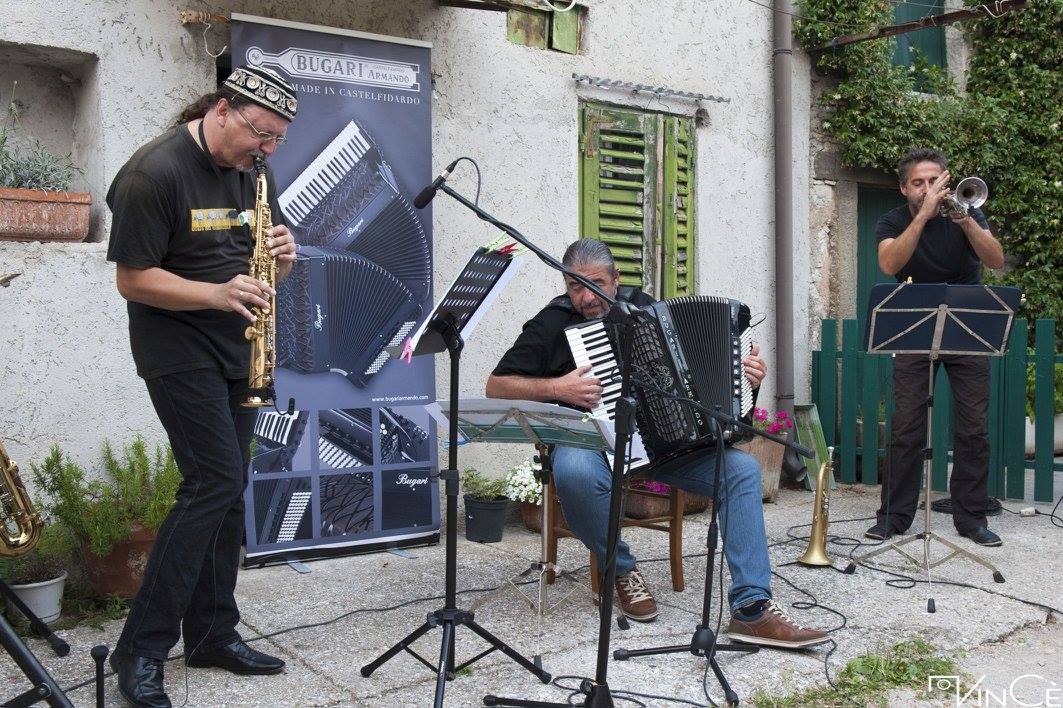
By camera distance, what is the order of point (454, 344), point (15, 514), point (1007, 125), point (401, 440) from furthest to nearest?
point (1007, 125) → point (401, 440) → point (15, 514) → point (454, 344)

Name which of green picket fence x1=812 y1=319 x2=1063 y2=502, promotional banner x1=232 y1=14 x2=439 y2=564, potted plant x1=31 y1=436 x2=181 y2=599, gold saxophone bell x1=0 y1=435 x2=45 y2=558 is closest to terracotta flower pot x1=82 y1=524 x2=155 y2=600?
potted plant x1=31 y1=436 x2=181 y2=599

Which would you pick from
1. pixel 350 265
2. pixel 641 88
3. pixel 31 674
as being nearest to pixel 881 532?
pixel 641 88

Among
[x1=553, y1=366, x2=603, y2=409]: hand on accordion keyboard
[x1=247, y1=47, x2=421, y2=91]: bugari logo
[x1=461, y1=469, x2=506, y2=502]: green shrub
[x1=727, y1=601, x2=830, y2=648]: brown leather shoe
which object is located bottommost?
[x1=727, y1=601, x2=830, y2=648]: brown leather shoe

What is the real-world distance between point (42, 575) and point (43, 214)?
4.86 feet

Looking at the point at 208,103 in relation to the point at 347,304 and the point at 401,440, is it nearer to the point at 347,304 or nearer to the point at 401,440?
the point at 347,304

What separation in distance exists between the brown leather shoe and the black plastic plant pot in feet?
5.99

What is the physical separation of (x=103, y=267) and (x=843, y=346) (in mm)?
4695

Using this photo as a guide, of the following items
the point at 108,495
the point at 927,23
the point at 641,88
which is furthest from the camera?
the point at 927,23

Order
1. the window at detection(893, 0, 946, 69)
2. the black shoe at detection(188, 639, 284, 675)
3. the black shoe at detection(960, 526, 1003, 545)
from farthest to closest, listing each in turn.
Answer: the window at detection(893, 0, 946, 69) → the black shoe at detection(960, 526, 1003, 545) → the black shoe at detection(188, 639, 284, 675)

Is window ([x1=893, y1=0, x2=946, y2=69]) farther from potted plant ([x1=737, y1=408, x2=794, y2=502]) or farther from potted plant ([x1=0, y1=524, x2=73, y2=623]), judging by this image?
potted plant ([x1=0, y1=524, x2=73, y2=623])

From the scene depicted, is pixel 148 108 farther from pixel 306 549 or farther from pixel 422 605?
pixel 422 605

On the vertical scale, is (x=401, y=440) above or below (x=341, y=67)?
below

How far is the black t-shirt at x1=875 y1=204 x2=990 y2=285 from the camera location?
521 cm

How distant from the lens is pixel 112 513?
3.83m
